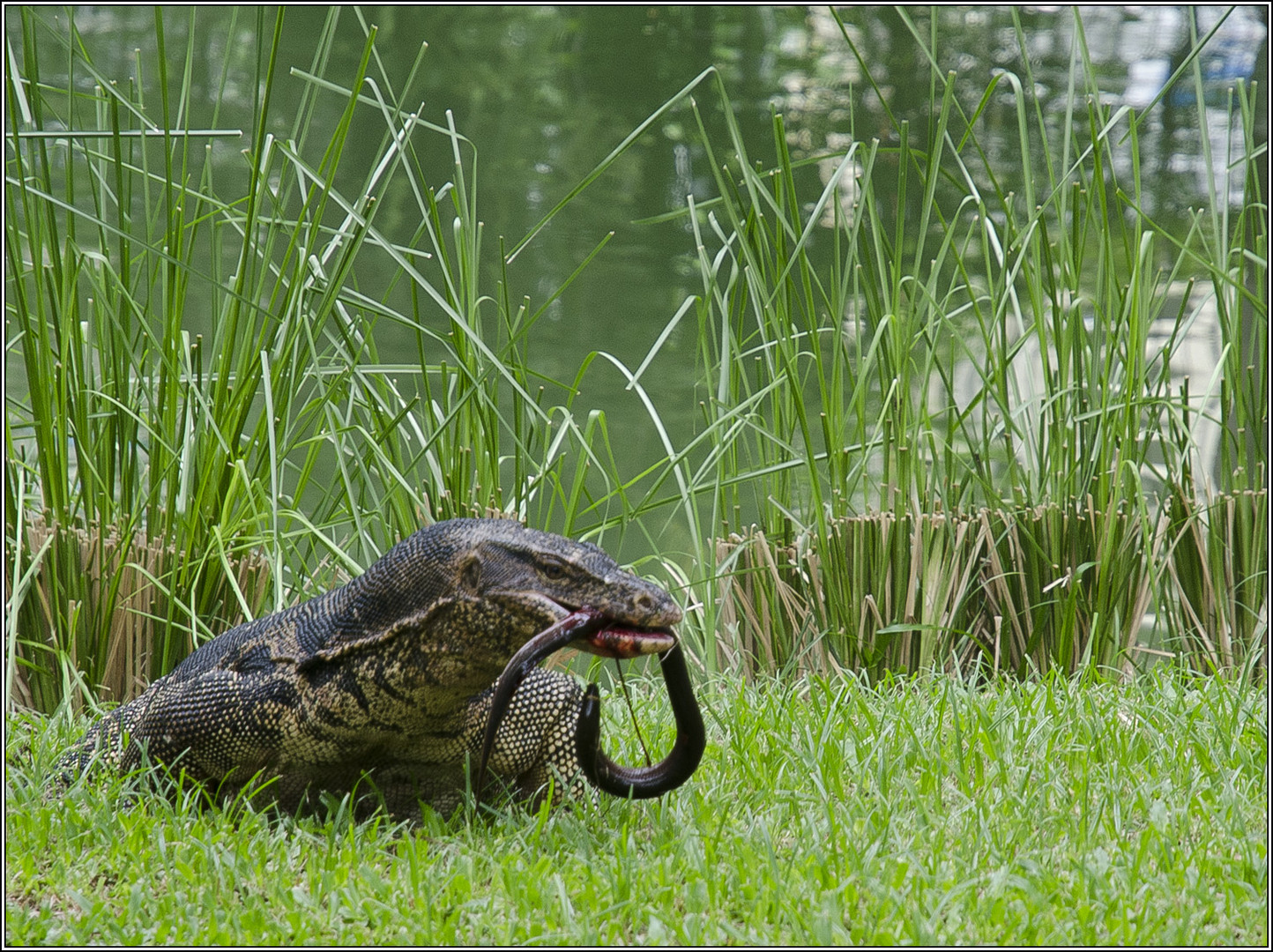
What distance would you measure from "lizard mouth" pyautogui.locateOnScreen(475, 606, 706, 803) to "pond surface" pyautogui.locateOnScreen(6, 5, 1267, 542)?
4849 millimetres

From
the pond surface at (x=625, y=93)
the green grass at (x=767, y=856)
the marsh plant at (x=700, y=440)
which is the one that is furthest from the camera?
the pond surface at (x=625, y=93)

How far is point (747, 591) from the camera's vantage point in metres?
2.91

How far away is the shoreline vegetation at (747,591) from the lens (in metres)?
1.56

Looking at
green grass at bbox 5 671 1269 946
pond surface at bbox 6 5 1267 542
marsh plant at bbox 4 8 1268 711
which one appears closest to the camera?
green grass at bbox 5 671 1269 946

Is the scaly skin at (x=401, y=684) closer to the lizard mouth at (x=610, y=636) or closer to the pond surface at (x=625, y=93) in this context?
the lizard mouth at (x=610, y=636)

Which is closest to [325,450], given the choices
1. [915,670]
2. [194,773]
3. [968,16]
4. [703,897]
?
[915,670]

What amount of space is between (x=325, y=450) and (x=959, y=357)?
Result: 3803 millimetres

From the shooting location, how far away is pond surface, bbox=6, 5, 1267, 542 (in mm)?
7094

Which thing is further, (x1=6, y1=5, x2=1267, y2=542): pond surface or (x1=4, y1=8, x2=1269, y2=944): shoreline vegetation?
(x1=6, y1=5, x2=1267, y2=542): pond surface

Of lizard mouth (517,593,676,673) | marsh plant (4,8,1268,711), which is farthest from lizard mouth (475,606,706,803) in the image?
marsh plant (4,8,1268,711)

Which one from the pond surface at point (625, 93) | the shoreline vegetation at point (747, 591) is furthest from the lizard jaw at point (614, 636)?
the pond surface at point (625, 93)

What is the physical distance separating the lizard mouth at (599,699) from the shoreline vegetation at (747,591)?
9 centimetres

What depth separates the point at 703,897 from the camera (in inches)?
60.6

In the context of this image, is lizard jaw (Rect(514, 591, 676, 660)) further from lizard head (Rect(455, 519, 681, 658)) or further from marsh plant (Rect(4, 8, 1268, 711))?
marsh plant (Rect(4, 8, 1268, 711))
